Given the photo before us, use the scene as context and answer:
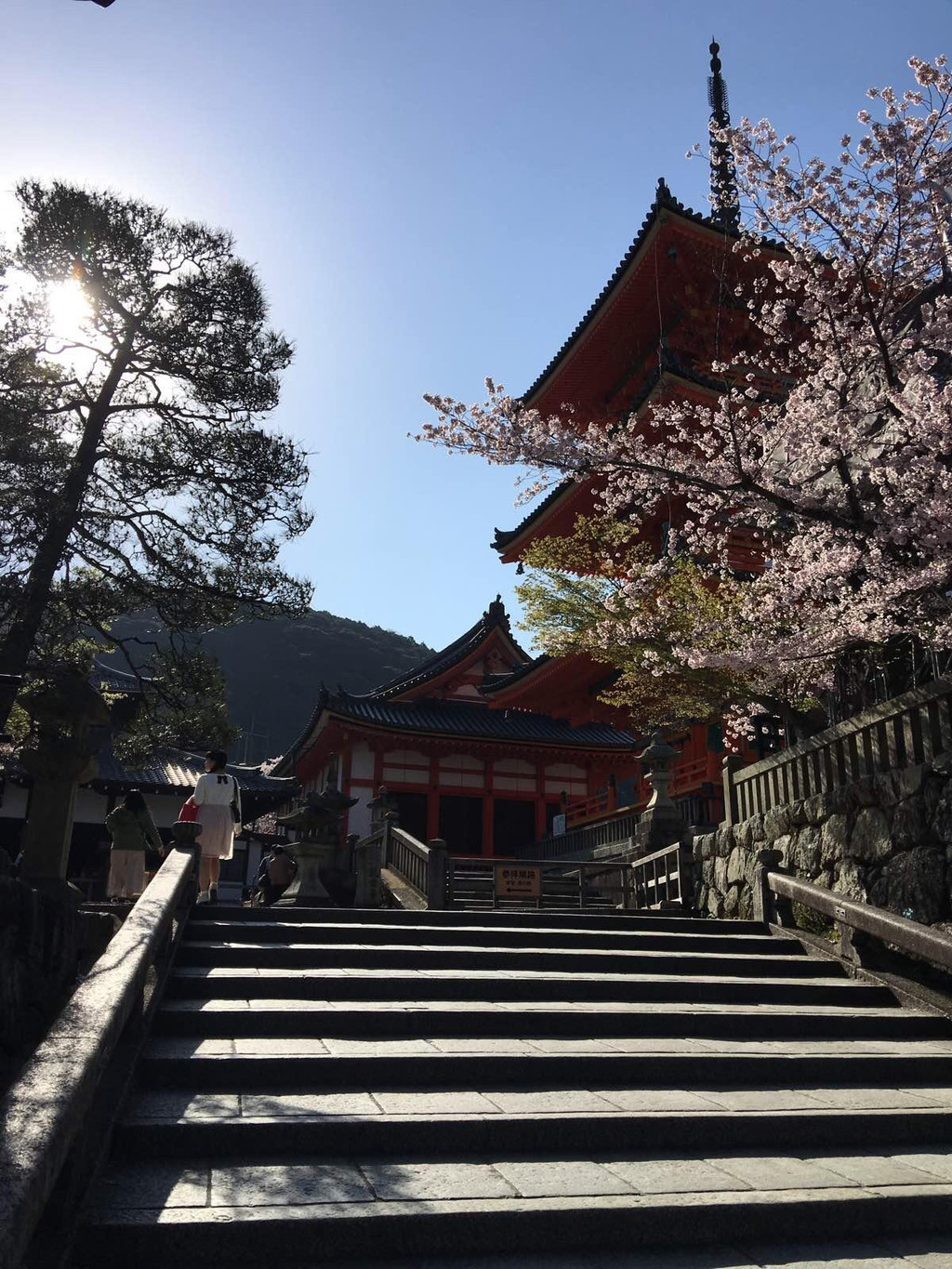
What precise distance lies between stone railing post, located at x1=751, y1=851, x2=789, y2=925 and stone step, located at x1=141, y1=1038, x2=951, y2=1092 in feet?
10.6

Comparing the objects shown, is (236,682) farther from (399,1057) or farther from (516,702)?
(399,1057)

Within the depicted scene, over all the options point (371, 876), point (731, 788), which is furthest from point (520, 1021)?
point (371, 876)

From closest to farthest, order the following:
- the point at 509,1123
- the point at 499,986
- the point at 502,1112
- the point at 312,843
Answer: the point at 509,1123 < the point at 502,1112 < the point at 499,986 < the point at 312,843

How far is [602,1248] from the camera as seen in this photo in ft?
10.5

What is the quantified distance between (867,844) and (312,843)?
22.0ft

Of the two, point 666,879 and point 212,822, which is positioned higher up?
point 212,822

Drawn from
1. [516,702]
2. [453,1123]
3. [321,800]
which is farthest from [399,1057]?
[516,702]

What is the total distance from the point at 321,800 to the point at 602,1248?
9.23 meters

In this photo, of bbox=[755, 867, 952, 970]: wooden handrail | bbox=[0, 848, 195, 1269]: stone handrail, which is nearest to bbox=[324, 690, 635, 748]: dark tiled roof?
bbox=[755, 867, 952, 970]: wooden handrail

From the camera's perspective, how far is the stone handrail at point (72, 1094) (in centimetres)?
238

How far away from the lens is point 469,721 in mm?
25188

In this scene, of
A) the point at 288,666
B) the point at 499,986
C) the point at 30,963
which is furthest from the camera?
the point at 288,666

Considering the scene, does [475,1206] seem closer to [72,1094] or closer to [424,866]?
[72,1094]

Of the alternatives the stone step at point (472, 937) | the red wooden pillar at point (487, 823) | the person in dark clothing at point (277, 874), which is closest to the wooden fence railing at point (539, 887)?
the person in dark clothing at point (277, 874)
